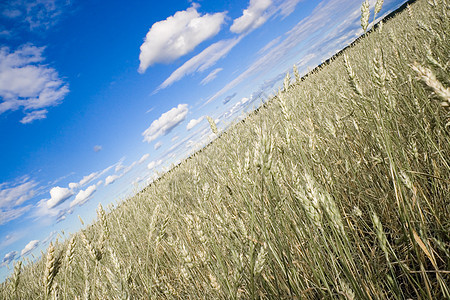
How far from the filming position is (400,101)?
2285mm

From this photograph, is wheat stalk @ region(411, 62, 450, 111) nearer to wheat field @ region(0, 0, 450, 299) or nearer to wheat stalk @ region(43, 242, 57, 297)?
wheat field @ region(0, 0, 450, 299)

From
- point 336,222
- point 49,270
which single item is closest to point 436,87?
point 336,222

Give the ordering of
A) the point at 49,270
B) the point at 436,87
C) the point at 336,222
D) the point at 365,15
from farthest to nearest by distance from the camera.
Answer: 1. the point at 365,15
2. the point at 49,270
3. the point at 336,222
4. the point at 436,87

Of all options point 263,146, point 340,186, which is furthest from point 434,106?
point 263,146

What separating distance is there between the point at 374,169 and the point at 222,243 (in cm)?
145

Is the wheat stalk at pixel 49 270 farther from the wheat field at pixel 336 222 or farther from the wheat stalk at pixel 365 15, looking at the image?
the wheat stalk at pixel 365 15

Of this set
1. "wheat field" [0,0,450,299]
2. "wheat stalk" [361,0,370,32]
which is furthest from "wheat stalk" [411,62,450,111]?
"wheat stalk" [361,0,370,32]

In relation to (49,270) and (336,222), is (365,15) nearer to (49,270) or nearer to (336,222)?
(336,222)

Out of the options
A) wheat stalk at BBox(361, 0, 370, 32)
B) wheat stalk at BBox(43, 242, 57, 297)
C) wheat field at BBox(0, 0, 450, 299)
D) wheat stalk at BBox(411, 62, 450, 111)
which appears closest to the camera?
wheat stalk at BBox(411, 62, 450, 111)

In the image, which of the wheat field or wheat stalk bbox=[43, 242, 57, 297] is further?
wheat stalk bbox=[43, 242, 57, 297]

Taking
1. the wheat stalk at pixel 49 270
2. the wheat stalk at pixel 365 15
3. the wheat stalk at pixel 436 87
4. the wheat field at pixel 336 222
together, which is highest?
the wheat stalk at pixel 365 15

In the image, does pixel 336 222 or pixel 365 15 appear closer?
pixel 336 222

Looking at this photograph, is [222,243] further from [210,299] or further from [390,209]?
[390,209]

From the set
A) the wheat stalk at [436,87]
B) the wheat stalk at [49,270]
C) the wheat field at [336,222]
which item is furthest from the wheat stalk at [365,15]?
the wheat stalk at [49,270]
